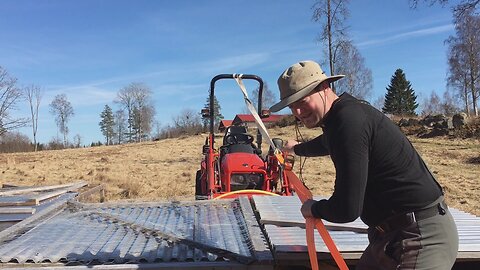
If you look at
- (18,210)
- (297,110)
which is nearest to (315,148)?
(297,110)

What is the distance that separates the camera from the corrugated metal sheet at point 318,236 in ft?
9.21

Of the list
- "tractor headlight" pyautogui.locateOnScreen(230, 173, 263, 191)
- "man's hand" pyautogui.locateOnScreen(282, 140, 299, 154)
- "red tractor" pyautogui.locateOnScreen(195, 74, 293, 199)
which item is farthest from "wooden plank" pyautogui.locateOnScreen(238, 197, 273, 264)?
"tractor headlight" pyautogui.locateOnScreen(230, 173, 263, 191)

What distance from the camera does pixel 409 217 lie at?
7.16 ft

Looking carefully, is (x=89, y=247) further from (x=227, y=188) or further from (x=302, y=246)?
(x=227, y=188)

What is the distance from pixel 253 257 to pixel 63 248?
131 cm

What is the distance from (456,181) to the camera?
1123 centimetres

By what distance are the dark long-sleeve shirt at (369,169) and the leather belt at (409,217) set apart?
1.0 inches

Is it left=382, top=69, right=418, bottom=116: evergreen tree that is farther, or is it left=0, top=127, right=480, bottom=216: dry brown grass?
left=382, top=69, right=418, bottom=116: evergreen tree

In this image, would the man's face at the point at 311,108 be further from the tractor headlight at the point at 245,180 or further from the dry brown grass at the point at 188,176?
the dry brown grass at the point at 188,176

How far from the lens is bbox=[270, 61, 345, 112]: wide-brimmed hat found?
2197mm

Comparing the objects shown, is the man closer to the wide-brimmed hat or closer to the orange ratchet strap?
the wide-brimmed hat

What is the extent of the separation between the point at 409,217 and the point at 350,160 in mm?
432

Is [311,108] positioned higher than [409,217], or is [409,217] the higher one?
[311,108]

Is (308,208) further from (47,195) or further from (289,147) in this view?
(47,195)
